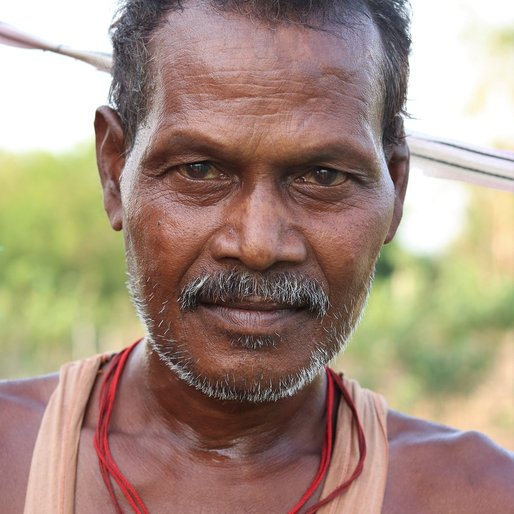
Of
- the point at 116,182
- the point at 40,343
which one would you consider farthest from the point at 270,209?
the point at 40,343

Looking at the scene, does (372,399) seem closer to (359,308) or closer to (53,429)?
(359,308)

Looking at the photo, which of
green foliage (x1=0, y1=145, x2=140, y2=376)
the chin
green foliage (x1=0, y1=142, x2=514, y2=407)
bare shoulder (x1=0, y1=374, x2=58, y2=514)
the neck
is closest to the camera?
the chin

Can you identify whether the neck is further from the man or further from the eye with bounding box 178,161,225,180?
the eye with bounding box 178,161,225,180

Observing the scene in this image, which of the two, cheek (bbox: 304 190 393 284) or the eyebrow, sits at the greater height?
the eyebrow

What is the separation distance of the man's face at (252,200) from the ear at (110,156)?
24cm

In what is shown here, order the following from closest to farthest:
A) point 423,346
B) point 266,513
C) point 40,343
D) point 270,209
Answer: point 270,209 → point 266,513 → point 423,346 → point 40,343

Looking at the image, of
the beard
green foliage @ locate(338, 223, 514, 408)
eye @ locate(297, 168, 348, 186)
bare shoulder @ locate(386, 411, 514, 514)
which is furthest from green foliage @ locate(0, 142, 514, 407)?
bare shoulder @ locate(386, 411, 514, 514)

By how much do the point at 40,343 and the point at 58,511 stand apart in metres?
16.0

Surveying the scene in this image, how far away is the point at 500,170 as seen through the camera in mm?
2635

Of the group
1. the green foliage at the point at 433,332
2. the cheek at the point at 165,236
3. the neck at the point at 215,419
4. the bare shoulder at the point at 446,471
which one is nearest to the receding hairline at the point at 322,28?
the cheek at the point at 165,236

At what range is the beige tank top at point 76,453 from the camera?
2.27m

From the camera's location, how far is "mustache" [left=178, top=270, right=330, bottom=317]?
2170 millimetres

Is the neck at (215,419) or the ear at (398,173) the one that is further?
the ear at (398,173)

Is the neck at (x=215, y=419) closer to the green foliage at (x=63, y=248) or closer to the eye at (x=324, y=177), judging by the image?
the eye at (x=324, y=177)
